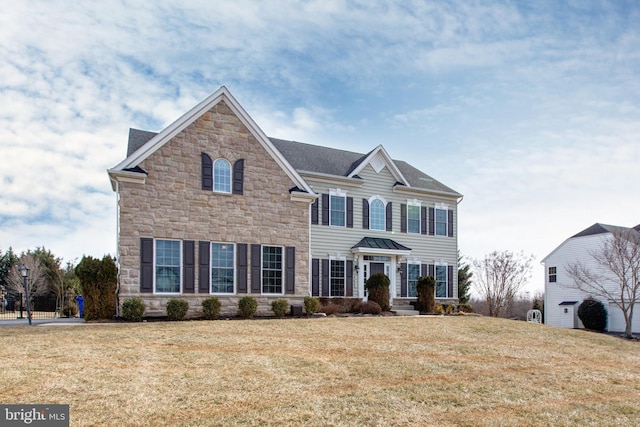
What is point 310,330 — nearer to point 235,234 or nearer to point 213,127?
point 235,234

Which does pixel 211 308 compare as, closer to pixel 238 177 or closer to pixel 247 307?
pixel 247 307

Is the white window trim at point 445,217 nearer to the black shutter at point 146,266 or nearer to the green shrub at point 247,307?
the green shrub at point 247,307

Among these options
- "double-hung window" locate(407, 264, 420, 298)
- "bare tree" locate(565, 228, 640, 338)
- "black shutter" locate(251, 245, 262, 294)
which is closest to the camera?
"black shutter" locate(251, 245, 262, 294)

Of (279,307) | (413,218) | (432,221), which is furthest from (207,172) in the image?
(432,221)

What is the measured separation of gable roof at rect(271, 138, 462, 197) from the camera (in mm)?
25203

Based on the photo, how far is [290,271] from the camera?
19969mm

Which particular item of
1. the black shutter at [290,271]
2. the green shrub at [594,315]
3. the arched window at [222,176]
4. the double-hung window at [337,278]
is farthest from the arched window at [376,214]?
the green shrub at [594,315]

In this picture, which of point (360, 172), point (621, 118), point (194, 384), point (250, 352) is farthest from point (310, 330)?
point (621, 118)

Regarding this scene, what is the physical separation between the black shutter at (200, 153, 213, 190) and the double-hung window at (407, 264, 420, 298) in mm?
12171

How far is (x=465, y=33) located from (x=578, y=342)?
1094cm

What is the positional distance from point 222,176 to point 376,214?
9634 millimetres

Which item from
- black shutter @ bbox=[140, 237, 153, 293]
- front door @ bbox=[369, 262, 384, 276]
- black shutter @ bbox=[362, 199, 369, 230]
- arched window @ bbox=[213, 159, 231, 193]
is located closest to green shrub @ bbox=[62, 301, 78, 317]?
black shutter @ bbox=[140, 237, 153, 293]

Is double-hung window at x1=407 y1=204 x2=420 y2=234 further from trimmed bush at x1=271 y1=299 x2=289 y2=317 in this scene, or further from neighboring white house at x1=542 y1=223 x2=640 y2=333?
neighboring white house at x1=542 y1=223 x2=640 y2=333

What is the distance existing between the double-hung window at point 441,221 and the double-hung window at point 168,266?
1506cm
